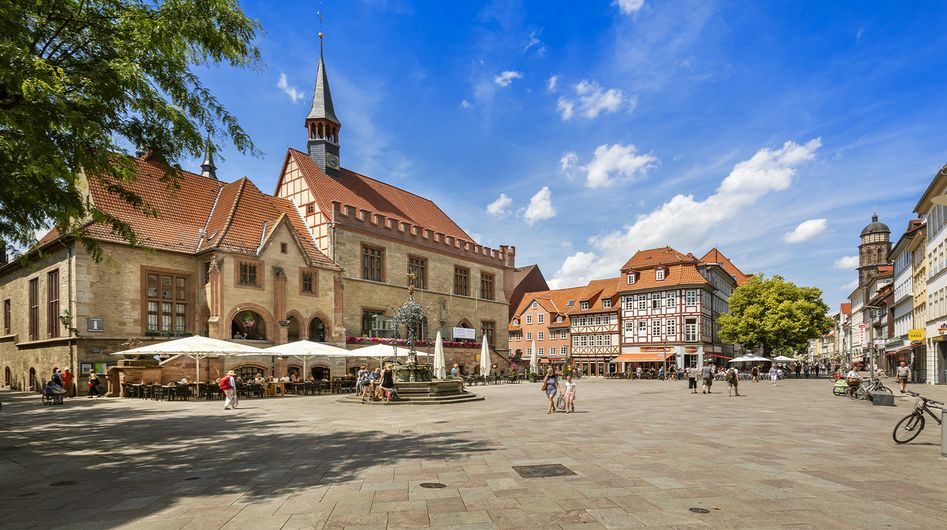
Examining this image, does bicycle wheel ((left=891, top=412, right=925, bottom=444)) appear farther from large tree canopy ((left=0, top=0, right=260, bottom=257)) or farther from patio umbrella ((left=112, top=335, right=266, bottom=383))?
patio umbrella ((left=112, top=335, right=266, bottom=383))

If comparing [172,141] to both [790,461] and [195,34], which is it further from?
→ [790,461]

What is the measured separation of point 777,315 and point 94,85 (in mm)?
56481

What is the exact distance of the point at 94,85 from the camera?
29.0 ft

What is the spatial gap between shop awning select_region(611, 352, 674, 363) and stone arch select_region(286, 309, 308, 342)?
38.3 meters

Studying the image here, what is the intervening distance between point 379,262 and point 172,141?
1339 inches

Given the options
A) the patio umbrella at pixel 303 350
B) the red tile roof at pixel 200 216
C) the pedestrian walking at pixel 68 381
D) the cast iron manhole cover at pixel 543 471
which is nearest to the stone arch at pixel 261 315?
the red tile roof at pixel 200 216

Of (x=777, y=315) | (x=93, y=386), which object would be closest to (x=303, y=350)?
(x=93, y=386)

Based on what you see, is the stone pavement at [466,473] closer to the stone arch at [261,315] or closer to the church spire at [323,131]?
the stone arch at [261,315]

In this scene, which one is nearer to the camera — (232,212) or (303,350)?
(303,350)

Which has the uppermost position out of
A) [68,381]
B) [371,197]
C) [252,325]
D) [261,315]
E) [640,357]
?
[371,197]

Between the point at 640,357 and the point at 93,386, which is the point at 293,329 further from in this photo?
the point at 640,357

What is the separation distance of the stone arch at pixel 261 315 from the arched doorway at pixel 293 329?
2101mm

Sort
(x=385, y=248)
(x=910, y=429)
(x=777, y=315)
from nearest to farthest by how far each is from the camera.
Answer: (x=910, y=429) → (x=385, y=248) → (x=777, y=315)

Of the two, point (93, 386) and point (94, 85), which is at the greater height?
point (94, 85)
